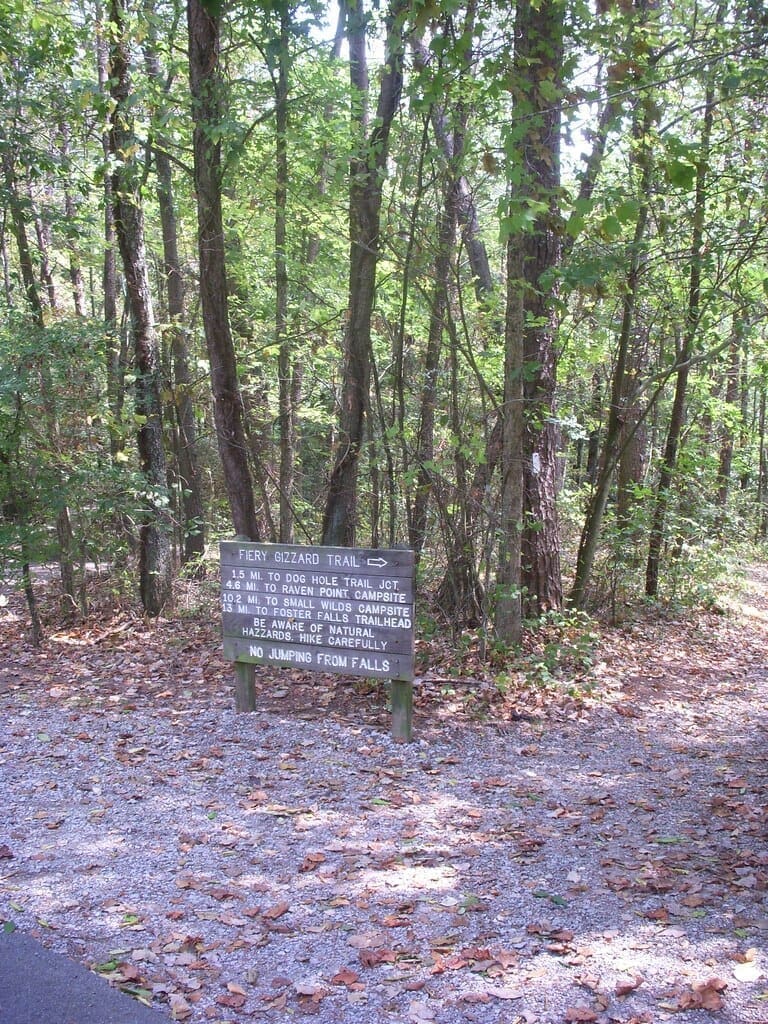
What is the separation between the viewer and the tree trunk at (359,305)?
8.47 metres

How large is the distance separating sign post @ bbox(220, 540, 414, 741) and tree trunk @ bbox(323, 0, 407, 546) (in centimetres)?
230

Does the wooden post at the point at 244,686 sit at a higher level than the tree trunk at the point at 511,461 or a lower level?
lower

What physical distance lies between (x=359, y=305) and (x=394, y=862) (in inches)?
240

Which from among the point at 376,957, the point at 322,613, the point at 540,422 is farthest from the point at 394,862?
the point at 540,422

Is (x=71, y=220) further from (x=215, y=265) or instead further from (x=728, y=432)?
(x=728, y=432)

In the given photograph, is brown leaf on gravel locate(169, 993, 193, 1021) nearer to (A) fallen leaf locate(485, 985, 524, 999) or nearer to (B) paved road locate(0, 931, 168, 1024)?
(B) paved road locate(0, 931, 168, 1024)

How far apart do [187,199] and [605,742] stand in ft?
35.4

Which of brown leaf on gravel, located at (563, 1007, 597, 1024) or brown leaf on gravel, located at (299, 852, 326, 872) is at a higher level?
brown leaf on gravel, located at (563, 1007, 597, 1024)

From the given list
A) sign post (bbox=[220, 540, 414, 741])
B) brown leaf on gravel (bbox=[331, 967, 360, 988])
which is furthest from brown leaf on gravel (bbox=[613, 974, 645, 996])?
sign post (bbox=[220, 540, 414, 741])

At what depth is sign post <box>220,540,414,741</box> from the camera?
6.48 metres

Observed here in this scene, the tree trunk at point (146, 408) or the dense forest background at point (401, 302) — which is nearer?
the dense forest background at point (401, 302)

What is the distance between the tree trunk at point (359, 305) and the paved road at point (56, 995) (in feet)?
19.8

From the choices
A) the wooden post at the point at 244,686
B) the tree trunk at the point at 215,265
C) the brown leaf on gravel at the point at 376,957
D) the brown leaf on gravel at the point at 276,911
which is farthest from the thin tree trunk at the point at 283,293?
the brown leaf on gravel at the point at 376,957

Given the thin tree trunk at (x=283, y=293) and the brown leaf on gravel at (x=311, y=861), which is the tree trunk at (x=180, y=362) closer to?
the thin tree trunk at (x=283, y=293)
